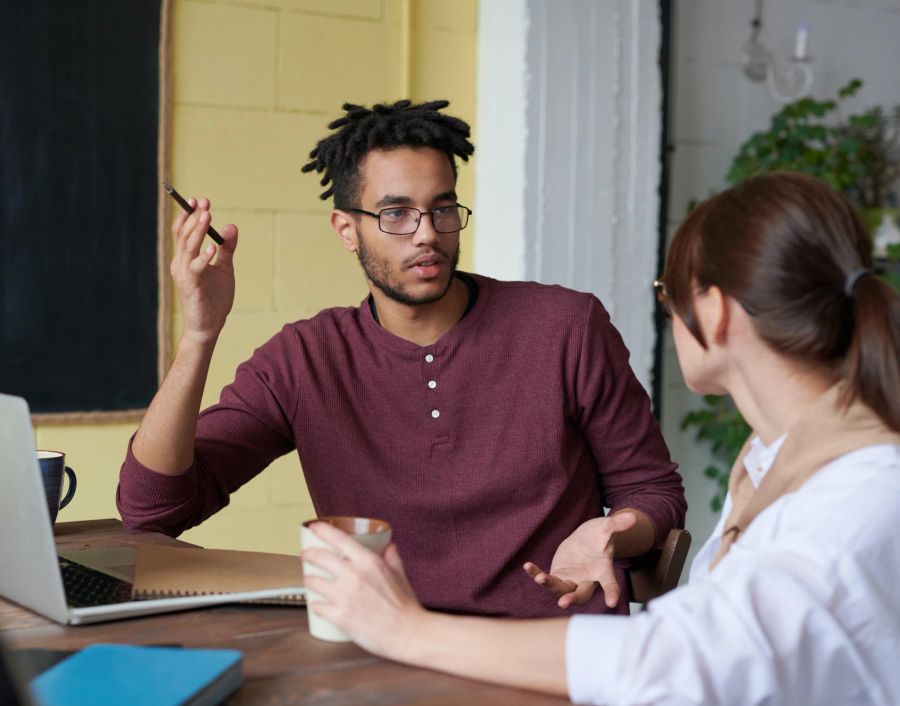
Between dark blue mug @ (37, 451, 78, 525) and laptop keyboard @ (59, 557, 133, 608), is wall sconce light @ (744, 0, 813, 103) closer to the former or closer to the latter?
dark blue mug @ (37, 451, 78, 525)

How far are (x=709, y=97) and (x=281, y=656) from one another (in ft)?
8.37

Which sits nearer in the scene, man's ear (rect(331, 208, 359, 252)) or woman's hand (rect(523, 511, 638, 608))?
woman's hand (rect(523, 511, 638, 608))

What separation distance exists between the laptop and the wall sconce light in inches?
98.2

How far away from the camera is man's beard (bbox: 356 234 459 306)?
5.70ft

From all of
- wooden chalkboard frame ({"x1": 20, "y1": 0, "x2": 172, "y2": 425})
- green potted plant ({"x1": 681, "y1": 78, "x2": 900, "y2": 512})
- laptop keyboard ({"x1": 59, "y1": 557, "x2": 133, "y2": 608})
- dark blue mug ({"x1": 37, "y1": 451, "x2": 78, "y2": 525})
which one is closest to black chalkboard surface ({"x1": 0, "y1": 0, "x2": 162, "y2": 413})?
wooden chalkboard frame ({"x1": 20, "y1": 0, "x2": 172, "y2": 425})

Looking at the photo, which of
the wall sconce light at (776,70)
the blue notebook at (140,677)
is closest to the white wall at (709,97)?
the wall sconce light at (776,70)

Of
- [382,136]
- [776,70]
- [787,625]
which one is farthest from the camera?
[776,70]

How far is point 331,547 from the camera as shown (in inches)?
39.1

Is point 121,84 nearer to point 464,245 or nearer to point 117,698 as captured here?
point 464,245

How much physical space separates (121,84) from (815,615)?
199 centimetres

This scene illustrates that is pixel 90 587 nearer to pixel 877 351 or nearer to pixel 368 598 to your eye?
pixel 368 598

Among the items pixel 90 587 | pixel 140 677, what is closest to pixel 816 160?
pixel 90 587

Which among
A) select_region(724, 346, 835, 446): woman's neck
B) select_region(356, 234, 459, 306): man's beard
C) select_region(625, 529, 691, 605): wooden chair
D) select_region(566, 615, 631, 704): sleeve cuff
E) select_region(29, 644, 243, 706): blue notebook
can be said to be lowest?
select_region(625, 529, 691, 605): wooden chair

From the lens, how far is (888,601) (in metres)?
0.87
